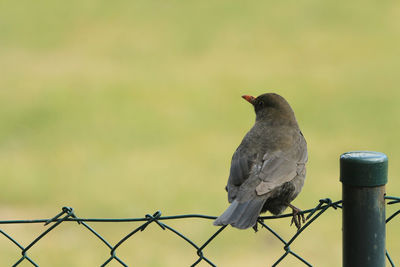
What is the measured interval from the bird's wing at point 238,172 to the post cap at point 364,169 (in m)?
1.52

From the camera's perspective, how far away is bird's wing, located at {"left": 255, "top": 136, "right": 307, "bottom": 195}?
412cm

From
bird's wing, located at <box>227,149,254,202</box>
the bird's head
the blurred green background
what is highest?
the blurred green background

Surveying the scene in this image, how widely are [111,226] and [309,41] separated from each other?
10005mm

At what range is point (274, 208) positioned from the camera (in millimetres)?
4469

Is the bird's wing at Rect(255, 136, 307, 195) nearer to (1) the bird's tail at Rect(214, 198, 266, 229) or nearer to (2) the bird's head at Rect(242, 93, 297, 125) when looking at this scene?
(1) the bird's tail at Rect(214, 198, 266, 229)

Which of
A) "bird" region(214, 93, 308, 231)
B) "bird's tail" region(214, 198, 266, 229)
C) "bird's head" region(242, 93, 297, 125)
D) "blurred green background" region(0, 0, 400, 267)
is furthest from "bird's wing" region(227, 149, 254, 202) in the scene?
"blurred green background" region(0, 0, 400, 267)

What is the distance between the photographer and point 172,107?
46.6 ft

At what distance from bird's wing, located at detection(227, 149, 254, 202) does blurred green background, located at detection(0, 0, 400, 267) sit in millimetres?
3574

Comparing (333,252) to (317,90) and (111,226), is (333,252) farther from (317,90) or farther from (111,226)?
(317,90)

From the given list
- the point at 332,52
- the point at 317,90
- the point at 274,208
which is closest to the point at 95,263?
the point at 274,208

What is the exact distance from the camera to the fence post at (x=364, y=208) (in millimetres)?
2461

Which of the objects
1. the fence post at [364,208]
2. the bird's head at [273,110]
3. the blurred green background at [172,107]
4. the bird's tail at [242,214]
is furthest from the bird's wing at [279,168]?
the blurred green background at [172,107]

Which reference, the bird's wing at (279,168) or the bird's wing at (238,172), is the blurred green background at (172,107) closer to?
the bird's wing at (279,168)

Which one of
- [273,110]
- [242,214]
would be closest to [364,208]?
[242,214]
